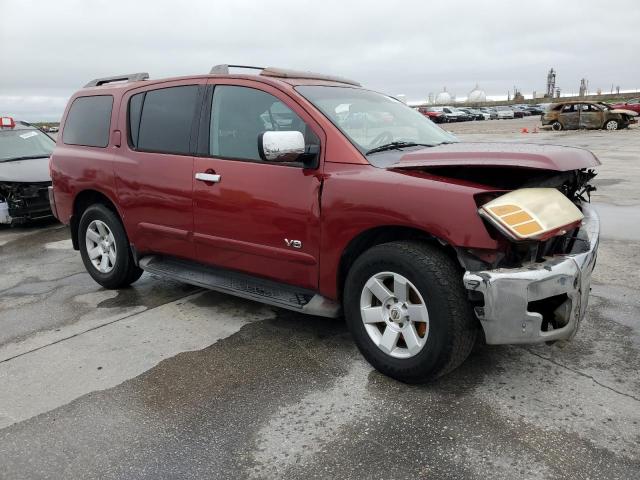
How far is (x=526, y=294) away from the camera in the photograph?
8.79 ft

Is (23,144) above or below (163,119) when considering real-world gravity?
below

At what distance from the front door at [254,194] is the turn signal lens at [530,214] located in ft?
3.57

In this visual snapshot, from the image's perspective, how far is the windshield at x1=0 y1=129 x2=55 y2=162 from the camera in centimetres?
890

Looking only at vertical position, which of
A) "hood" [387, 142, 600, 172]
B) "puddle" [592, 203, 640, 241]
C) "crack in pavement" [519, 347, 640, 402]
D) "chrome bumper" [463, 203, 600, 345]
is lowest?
"puddle" [592, 203, 640, 241]

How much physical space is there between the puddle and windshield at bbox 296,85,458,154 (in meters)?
3.23

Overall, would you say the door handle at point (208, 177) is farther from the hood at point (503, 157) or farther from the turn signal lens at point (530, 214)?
the turn signal lens at point (530, 214)

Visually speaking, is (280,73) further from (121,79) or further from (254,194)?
(121,79)

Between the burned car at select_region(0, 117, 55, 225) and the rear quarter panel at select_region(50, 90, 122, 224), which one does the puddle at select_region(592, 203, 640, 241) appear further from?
the burned car at select_region(0, 117, 55, 225)

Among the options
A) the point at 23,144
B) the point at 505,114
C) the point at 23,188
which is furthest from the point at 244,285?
the point at 505,114

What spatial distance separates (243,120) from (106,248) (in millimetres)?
2033

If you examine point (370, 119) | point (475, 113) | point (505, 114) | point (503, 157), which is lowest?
point (505, 114)

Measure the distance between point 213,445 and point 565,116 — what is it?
Answer: 2960 cm

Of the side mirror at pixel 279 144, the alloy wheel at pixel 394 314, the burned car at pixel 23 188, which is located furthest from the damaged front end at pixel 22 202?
the alloy wheel at pixel 394 314

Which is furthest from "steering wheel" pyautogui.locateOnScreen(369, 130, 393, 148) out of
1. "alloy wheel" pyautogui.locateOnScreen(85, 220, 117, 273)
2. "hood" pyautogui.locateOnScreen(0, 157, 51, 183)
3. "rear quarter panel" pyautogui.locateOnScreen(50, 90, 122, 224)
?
"hood" pyautogui.locateOnScreen(0, 157, 51, 183)
